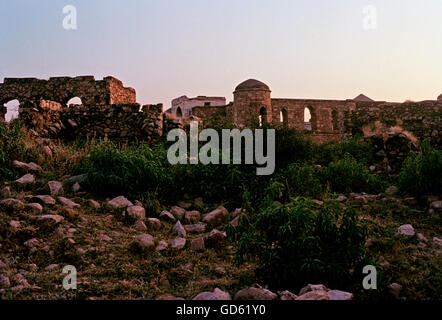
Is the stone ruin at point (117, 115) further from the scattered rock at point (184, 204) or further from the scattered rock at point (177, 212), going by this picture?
the scattered rock at point (177, 212)

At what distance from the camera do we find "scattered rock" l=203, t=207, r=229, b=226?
4656mm

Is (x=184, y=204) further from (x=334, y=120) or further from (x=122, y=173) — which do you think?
(x=334, y=120)

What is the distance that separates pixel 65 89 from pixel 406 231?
37.1ft

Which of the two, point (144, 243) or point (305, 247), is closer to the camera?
point (305, 247)

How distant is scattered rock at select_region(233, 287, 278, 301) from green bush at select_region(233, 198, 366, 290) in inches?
11.0

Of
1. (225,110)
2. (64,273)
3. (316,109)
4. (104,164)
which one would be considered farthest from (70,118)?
(316,109)

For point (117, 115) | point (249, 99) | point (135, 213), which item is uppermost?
point (249, 99)

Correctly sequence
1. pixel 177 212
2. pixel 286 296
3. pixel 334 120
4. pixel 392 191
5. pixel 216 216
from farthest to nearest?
pixel 334 120 → pixel 392 191 → pixel 177 212 → pixel 216 216 → pixel 286 296

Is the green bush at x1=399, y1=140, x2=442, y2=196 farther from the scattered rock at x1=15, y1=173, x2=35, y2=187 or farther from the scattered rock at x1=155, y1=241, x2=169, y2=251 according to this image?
the scattered rock at x1=15, y1=173, x2=35, y2=187

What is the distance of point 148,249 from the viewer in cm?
352

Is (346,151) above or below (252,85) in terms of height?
below

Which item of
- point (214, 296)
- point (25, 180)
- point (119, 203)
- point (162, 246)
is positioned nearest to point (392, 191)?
point (162, 246)

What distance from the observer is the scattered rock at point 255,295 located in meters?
2.46

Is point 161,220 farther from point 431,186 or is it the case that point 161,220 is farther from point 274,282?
point 431,186
